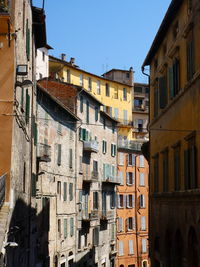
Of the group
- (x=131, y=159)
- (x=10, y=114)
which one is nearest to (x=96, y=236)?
(x=131, y=159)

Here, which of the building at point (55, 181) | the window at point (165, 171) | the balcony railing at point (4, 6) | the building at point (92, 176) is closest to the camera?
the balcony railing at point (4, 6)

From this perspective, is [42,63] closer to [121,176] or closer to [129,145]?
[129,145]

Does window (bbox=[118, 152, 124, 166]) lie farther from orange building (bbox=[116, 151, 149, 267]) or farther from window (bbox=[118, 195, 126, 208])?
window (bbox=[118, 195, 126, 208])

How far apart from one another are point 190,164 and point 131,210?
42833 mm

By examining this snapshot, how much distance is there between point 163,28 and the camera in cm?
2383


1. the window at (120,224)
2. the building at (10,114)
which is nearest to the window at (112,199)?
the window at (120,224)

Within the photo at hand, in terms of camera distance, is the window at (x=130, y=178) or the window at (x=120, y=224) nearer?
the window at (x=120, y=224)

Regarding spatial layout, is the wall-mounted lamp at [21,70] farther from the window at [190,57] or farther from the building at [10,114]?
the window at [190,57]

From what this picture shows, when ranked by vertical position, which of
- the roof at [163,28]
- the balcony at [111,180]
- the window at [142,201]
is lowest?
the window at [142,201]

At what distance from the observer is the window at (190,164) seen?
17719 millimetres

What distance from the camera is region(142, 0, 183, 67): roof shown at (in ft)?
69.3

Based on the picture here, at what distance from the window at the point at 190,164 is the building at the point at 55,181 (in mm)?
13601

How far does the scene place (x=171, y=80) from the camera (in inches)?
870

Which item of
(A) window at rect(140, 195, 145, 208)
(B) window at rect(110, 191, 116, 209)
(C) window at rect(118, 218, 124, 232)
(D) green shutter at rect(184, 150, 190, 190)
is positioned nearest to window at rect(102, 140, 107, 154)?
(B) window at rect(110, 191, 116, 209)
